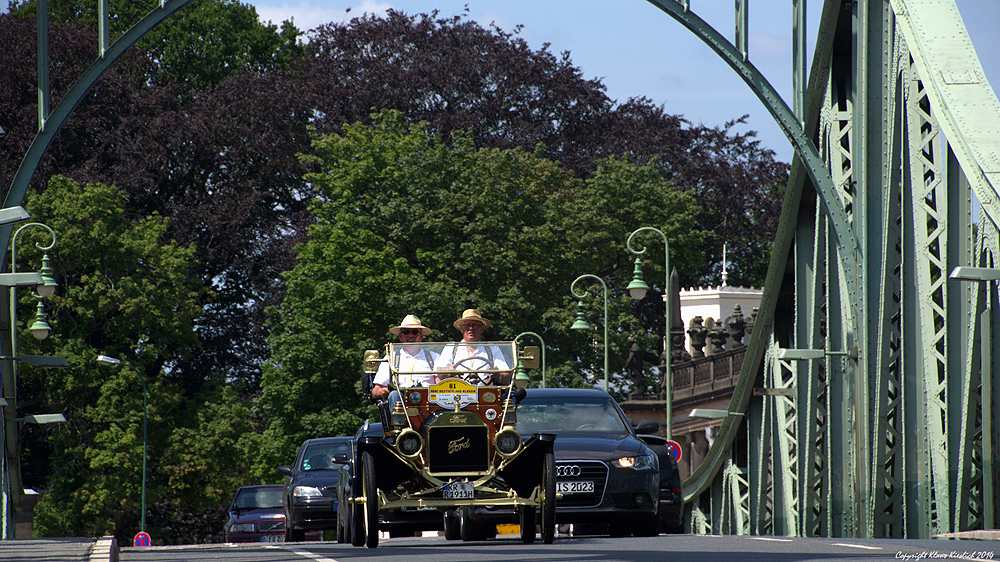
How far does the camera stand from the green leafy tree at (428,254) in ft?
140

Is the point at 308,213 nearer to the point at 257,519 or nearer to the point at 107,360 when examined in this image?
the point at 107,360

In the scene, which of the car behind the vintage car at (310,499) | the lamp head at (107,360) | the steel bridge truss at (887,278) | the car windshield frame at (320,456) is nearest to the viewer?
the steel bridge truss at (887,278)

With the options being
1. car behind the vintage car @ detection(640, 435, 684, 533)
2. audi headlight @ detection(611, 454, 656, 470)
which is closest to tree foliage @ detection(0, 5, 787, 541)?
car behind the vintage car @ detection(640, 435, 684, 533)

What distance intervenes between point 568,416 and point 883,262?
11.8ft

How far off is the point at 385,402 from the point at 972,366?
16.1 feet

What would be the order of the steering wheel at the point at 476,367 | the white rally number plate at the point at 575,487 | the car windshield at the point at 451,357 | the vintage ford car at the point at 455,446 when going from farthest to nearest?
the white rally number plate at the point at 575,487, the car windshield at the point at 451,357, the steering wheel at the point at 476,367, the vintage ford car at the point at 455,446

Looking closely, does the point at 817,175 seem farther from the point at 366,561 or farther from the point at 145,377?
the point at 145,377

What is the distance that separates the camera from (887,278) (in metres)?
15.8

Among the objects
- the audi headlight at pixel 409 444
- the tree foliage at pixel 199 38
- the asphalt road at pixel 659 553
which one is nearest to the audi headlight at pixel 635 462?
the asphalt road at pixel 659 553

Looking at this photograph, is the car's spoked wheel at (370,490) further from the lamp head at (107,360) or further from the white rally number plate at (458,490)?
the lamp head at (107,360)

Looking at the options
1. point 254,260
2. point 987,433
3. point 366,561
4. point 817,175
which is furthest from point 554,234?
point 366,561

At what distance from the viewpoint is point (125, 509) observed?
4556cm

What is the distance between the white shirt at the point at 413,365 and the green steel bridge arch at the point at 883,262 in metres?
4.17

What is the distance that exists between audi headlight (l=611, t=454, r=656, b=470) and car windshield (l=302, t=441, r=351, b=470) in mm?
7312
